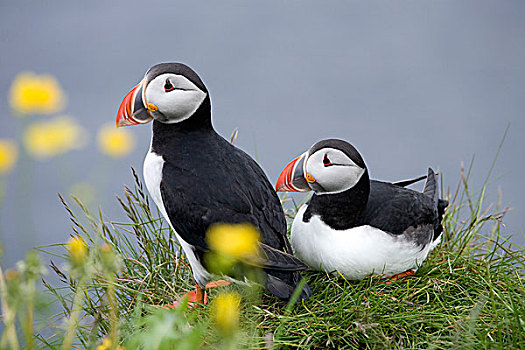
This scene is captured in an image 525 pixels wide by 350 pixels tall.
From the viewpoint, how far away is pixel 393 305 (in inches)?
78.8

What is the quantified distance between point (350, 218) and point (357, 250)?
0.12m

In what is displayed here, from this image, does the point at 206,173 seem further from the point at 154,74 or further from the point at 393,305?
the point at 393,305

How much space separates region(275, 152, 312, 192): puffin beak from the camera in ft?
7.04

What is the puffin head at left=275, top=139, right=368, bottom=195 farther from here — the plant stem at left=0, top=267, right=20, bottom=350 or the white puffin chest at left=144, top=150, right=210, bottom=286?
the plant stem at left=0, top=267, right=20, bottom=350

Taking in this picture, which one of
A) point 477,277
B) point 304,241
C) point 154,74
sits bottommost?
point 477,277

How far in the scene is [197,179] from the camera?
1.98 metres

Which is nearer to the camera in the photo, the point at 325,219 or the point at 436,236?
the point at 325,219

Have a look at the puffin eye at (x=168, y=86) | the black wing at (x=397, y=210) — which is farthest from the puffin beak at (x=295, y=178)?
the puffin eye at (x=168, y=86)

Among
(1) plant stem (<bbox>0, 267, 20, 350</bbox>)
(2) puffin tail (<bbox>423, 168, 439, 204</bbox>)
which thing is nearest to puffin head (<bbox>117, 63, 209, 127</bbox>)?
(1) plant stem (<bbox>0, 267, 20, 350</bbox>)

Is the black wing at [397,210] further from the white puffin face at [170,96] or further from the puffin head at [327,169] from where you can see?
the white puffin face at [170,96]

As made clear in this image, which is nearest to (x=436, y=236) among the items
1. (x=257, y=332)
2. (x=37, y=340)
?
(x=257, y=332)

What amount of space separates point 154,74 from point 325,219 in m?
0.79

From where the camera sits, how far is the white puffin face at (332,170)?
208 cm

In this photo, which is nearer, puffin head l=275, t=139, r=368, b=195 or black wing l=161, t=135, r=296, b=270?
black wing l=161, t=135, r=296, b=270
